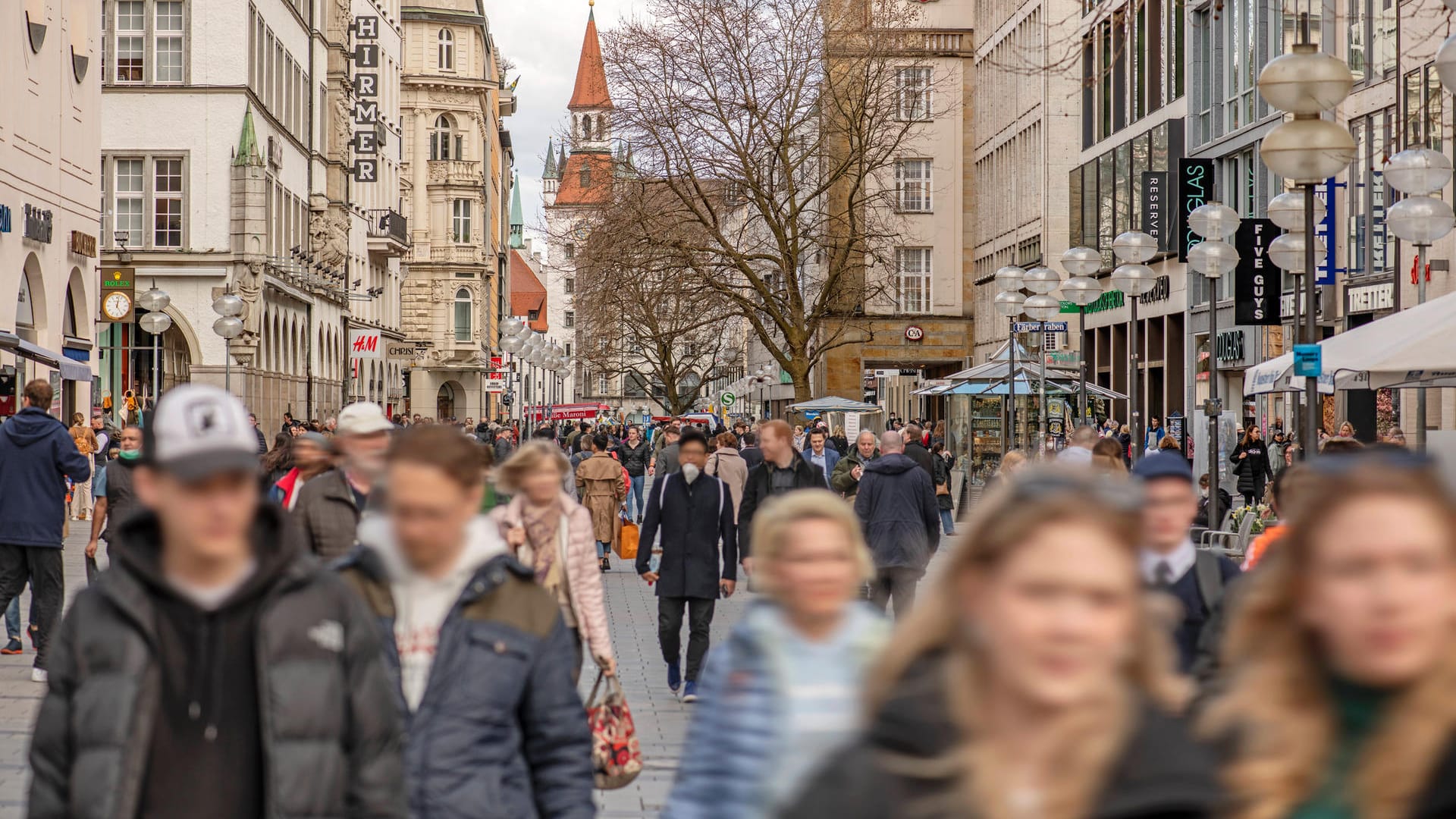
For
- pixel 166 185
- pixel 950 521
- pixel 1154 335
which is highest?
pixel 166 185

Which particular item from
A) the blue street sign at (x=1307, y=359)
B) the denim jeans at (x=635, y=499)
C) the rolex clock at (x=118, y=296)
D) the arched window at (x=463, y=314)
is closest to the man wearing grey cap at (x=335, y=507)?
the blue street sign at (x=1307, y=359)

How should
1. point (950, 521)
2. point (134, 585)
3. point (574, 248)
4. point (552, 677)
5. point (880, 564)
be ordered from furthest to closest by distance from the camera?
point (574, 248) < point (950, 521) < point (880, 564) < point (552, 677) < point (134, 585)

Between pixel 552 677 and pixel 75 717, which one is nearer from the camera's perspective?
pixel 75 717

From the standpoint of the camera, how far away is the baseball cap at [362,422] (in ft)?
24.7

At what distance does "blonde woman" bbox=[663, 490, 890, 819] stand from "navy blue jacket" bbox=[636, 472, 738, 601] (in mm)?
8705

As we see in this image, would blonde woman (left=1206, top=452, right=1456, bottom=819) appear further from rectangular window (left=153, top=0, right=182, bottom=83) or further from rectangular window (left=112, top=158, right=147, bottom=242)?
rectangular window (left=153, top=0, right=182, bottom=83)

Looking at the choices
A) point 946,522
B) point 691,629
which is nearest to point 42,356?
point 946,522

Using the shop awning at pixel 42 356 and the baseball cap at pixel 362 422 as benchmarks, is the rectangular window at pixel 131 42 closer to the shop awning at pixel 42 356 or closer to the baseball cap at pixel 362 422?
the shop awning at pixel 42 356

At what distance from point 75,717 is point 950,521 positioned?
2530 cm

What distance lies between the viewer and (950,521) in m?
28.5

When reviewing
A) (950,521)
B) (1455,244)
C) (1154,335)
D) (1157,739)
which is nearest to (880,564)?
(1157,739)

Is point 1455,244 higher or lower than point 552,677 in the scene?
higher

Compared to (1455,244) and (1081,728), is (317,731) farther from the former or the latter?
(1455,244)

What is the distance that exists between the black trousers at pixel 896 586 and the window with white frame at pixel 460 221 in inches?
3479
